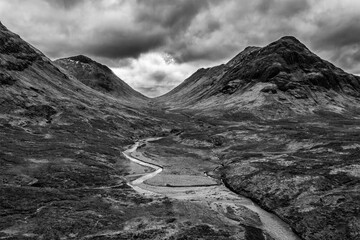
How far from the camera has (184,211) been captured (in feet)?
213

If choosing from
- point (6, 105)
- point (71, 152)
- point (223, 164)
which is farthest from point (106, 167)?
point (6, 105)

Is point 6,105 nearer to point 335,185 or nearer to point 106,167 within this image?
point 106,167

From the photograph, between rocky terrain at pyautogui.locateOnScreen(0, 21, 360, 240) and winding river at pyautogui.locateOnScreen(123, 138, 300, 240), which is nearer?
rocky terrain at pyautogui.locateOnScreen(0, 21, 360, 240)

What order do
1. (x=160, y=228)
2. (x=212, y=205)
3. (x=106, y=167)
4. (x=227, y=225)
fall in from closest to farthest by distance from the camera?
1. (x=160, y=228)
2. (x=227, y=225)
3. (x=212, y=205)
4. (x=106, y=167)

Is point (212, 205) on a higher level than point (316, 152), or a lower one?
lower

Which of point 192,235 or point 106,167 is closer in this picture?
point 192,235

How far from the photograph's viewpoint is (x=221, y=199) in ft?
252

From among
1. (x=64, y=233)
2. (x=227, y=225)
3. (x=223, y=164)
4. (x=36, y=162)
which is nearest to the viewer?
(x=64, y=233)

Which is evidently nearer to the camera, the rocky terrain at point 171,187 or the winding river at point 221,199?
the rocky terrain at point 171,187

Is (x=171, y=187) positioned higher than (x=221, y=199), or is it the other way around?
(x=171, y=187)

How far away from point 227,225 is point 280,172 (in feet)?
114

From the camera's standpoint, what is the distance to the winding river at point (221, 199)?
60500 millimetres

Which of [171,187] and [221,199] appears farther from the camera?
[171,187]

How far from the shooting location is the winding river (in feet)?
198
